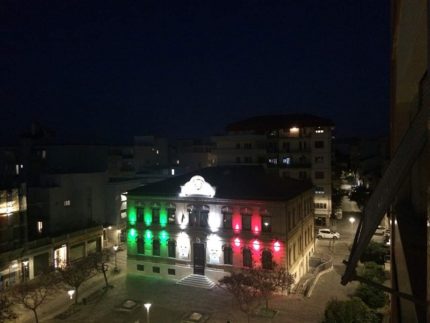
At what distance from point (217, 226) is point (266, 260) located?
16.4 ft

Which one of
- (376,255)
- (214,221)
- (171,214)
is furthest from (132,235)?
(376,255)

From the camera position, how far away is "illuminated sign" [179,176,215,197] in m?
33.3

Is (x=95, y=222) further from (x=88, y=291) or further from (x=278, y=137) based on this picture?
(x=278, y=137)

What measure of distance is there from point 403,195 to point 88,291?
30.8 metres

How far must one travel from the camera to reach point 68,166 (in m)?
48.6

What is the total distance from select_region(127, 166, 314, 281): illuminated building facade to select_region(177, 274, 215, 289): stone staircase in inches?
17.0

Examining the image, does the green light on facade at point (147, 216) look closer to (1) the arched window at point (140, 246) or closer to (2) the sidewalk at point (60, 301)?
(1) the arched window at point (140, 246)

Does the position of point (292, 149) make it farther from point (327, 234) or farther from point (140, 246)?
point (140, 246)

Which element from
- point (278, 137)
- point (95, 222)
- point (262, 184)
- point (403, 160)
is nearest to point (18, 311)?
point (95, 222)

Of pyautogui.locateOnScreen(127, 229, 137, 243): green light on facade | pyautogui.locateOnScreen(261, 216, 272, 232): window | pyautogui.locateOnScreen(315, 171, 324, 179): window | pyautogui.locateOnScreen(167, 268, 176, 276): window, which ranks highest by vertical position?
pyautogui.locateOnScreen(315, 171, 324, 179): window

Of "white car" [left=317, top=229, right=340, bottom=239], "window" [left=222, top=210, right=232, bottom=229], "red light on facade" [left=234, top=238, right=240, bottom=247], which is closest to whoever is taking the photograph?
"red light on facade" [left=234, top=238, right=240, bottom=247]

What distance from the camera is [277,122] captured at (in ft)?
187

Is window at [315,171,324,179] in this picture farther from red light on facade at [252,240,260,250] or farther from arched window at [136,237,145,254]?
arched window at [136,237,145,254]

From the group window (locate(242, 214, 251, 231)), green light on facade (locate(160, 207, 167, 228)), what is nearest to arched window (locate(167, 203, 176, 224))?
green light on facade (locate(160, 207, 167, 228))
